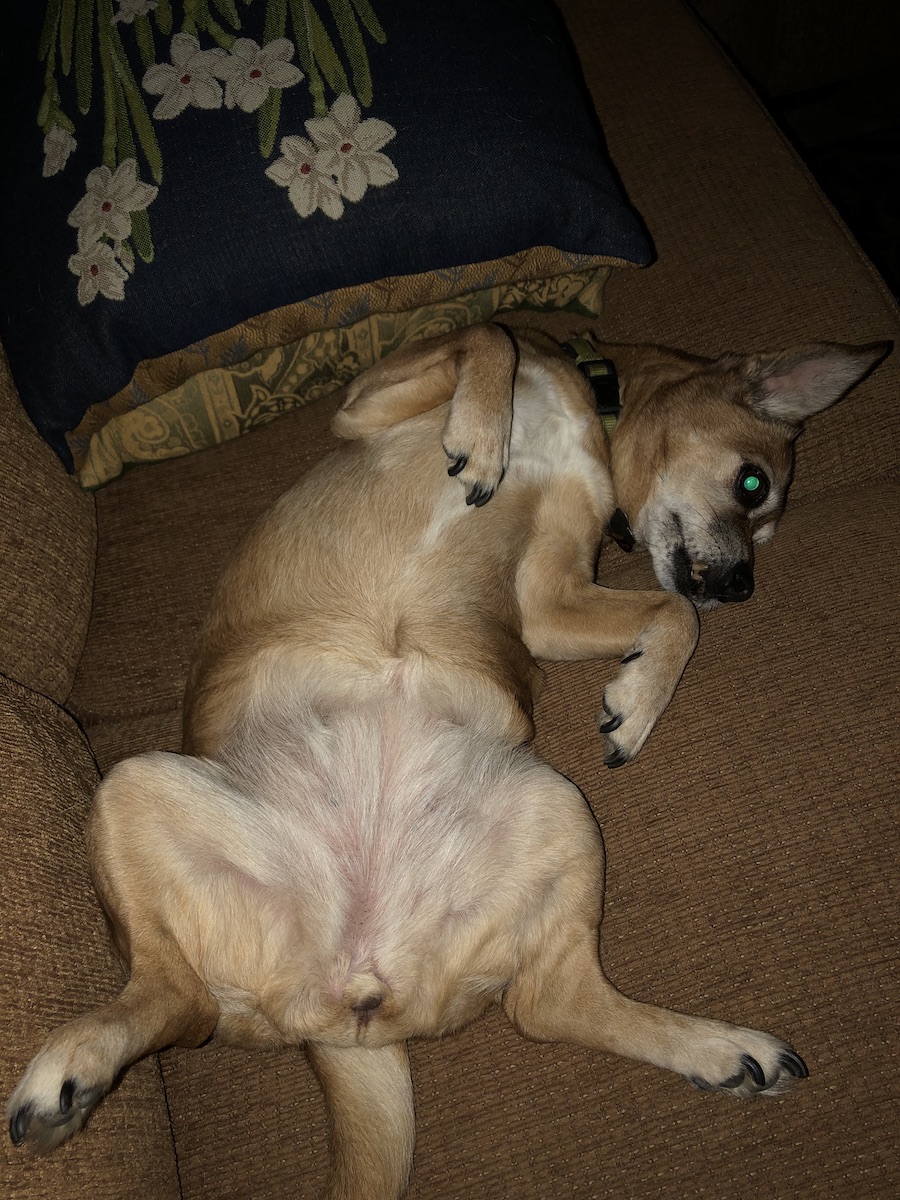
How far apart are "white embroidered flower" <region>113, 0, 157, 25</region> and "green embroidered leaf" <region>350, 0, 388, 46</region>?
0.63 meters

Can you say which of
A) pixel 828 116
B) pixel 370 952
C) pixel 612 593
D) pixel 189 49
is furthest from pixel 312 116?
pixel 828 116

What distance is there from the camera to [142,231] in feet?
8.46

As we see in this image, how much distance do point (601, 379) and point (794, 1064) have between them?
2121mm

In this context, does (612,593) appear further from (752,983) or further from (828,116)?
(828,116)

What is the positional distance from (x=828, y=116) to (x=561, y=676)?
15.0 feet

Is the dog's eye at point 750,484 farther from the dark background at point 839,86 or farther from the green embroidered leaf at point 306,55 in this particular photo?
the dark background at point 839,86

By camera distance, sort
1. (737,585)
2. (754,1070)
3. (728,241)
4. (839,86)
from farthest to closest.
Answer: (839,86)
(728,241)
(737,585)
(754,1070)

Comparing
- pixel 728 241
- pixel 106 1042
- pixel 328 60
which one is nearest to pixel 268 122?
pixel 328 60

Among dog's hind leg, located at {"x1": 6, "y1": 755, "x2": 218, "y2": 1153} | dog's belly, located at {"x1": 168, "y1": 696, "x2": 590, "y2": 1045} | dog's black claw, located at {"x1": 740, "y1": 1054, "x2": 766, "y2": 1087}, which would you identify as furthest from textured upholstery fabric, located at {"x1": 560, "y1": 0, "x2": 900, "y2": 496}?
dog's hind leg, located at {"x1": 6, "y1": 755, "x2": 218, "y2": 1153}

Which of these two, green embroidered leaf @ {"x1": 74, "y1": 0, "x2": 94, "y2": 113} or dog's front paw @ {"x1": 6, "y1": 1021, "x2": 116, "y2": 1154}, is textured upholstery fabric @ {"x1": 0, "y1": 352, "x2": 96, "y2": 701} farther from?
dog's front paw @ {"x1": 6, "y1": 1021, "x2": 116, "y2": 1154}

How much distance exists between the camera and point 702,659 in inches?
104

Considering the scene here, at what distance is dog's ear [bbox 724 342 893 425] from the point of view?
8.88ft

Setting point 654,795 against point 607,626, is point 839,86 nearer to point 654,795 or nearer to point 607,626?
point 607,626

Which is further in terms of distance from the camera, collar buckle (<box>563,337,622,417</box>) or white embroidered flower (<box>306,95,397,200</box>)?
collar buckle (<box>563,337,622,417</box>)
